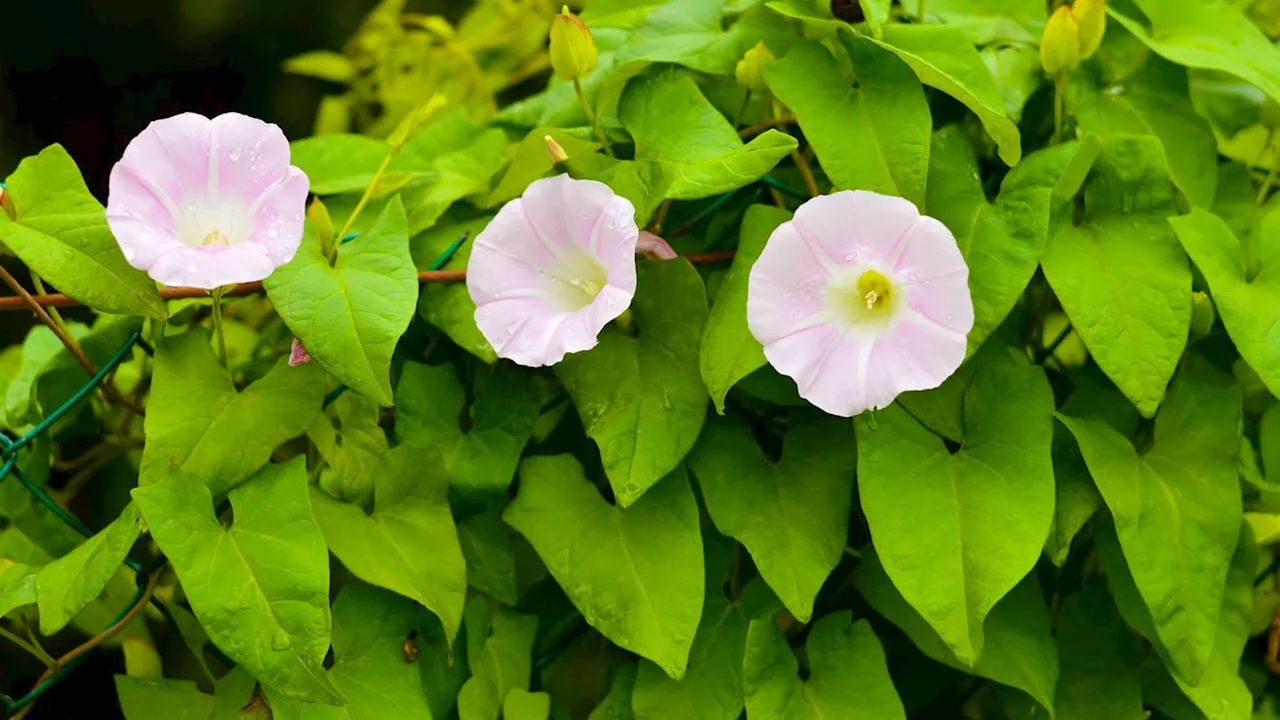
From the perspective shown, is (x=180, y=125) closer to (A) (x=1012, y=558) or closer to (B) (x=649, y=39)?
(B) (x=649, y=39)

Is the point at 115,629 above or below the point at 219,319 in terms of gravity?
below

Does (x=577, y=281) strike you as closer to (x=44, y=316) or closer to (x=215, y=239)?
(x=215, y=239)

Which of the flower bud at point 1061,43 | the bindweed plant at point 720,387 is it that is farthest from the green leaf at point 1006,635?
the flower bud at point 1061,43

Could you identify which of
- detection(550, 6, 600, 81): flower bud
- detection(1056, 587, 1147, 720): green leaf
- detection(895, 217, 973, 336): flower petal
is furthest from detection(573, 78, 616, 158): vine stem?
detection(1056, 587, 1147, 720): green leaf

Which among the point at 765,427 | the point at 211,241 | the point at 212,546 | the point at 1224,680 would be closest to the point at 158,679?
the point at 212,546

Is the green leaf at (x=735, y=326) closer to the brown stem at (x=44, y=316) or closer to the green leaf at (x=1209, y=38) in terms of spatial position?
the green leaf at (x=1209, y=38)

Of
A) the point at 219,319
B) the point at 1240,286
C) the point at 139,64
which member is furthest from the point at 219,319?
the point at 139,64

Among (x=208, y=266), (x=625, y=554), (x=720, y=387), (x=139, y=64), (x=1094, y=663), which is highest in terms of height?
(x=208, y=266)
